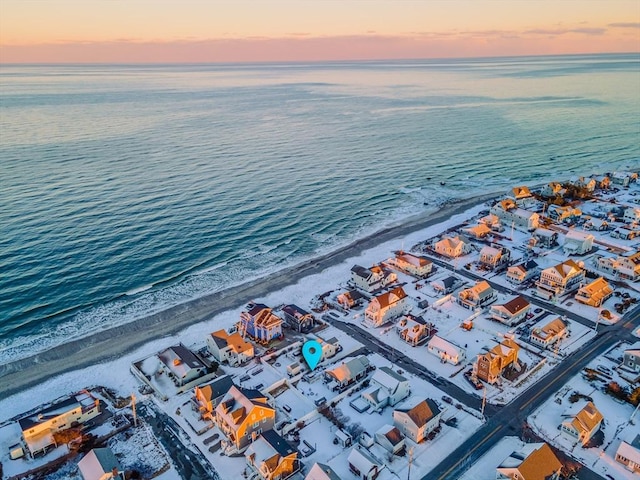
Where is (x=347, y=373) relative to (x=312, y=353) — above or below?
below

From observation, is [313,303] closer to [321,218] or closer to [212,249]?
[212,249]

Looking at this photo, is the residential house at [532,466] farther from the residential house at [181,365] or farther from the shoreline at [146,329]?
the shoreline at [146,329]

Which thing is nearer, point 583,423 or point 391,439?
point 391,439

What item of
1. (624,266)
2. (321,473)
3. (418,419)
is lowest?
(624,266)

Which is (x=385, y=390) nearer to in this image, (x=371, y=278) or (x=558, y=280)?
(x=371, y=278)

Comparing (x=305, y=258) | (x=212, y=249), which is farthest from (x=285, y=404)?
(x=212, y=249)

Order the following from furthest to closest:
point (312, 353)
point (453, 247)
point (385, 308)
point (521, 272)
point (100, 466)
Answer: point (453, 247) → point (521, 272) → point (385, 308) → point (312, 353) → point (100, 466)

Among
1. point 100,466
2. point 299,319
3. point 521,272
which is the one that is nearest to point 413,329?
point 299,319
